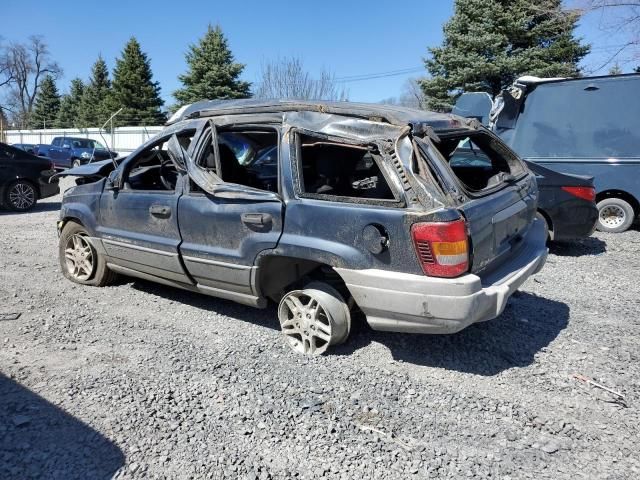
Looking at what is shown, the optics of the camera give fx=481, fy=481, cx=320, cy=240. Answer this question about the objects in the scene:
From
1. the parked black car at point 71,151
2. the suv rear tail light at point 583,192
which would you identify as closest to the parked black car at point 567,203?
the suv rear tail light at point 583,192

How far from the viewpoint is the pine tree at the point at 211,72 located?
3125 cm

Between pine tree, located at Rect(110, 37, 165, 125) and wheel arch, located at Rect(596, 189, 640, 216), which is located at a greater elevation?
pine tree, located at Rect(110, 37, 165, 125)

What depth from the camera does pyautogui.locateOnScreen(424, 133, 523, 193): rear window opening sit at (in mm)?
3918

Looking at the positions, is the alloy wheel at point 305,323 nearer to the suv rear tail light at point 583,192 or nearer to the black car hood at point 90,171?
the black car hood at point 90,171

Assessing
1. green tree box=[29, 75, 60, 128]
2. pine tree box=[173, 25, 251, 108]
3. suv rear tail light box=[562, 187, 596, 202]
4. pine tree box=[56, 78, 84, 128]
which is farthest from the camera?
green tree box=[29, 75, 60, 128]

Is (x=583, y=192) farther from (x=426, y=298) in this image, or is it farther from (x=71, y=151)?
(x=71, y=151)

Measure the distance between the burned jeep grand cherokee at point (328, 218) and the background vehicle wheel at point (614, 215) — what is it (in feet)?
14.6

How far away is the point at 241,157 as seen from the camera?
190 inches

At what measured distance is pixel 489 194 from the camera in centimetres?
342

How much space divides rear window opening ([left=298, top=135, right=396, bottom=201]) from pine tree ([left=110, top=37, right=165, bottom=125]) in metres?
36.8

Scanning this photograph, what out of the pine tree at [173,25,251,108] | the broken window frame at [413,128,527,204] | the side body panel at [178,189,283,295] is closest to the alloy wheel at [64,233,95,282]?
the side body panel at [178,189,283,295]

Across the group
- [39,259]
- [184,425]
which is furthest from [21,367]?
[39,259]

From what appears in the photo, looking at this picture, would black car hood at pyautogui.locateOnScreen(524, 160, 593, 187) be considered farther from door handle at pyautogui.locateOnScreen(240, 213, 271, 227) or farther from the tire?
the tire

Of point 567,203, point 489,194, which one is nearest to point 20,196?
point 489,194
